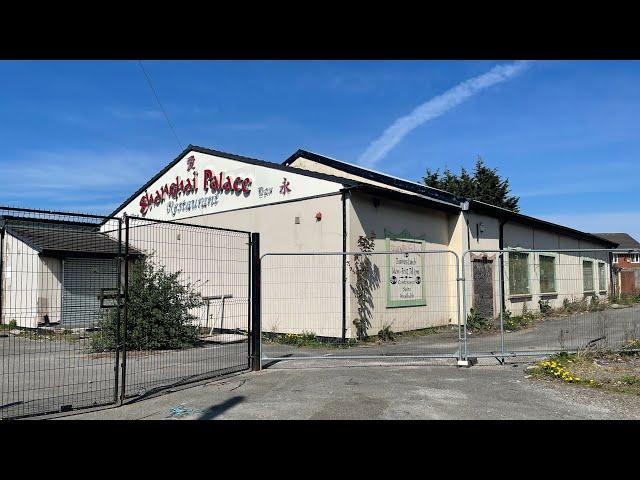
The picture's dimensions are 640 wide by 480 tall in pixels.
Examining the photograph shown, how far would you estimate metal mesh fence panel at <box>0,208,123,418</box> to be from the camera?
685 cm

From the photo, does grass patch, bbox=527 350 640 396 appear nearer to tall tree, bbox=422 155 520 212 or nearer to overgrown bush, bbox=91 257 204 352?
overgrown bush, bbox=91 257 204 352

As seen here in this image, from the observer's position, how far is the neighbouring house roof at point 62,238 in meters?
6.53

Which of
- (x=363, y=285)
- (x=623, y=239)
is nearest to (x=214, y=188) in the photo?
(x=363, y=285)

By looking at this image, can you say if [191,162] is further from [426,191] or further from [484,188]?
[484,188]

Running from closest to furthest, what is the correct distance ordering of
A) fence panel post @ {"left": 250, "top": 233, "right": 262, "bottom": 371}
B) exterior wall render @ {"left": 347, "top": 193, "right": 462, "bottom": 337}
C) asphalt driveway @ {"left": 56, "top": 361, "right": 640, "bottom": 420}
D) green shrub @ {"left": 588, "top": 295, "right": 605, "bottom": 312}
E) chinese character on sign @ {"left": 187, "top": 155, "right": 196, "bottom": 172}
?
asphalt driveway @ {"left": 56, "top": 361, "right": 640, "bottom": 420} < fence panel post @ {"left": 250, "top": 233, "right": 262, "bottom": 371} < green shrub @ {"left": 588, "top": 295, "right": 605, "bottom": 312} < exterior wall render @ {"left": 347, "top": 193, "right": 462, "bottom": 337} < chinese character on sign @ {"left": 187, "top": 155, "right": 196, "bottom": 172}

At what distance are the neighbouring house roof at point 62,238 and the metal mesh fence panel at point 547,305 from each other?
257 inches

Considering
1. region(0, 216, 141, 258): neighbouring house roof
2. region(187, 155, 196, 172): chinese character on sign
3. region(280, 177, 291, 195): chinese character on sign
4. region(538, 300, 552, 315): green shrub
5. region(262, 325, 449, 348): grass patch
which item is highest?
region(187, 155, 196, 172): chinese character on sign

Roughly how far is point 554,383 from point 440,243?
8929mm

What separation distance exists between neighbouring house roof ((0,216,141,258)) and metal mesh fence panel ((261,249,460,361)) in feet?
13.0

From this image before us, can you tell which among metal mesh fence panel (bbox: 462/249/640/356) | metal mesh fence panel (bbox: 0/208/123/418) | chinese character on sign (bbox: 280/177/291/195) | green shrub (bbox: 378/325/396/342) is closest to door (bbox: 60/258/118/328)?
metal mesh fence panel (bbox: 0/208/123/418)

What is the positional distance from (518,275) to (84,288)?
40.6ft
